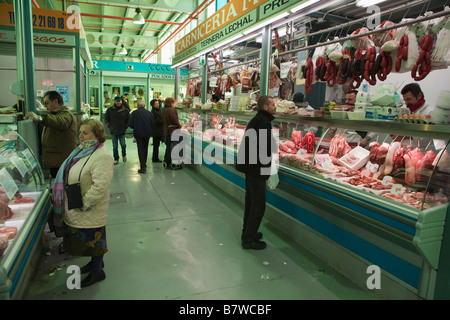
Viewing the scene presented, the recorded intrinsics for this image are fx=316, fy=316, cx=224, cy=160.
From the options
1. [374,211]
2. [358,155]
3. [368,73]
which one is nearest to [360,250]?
[374,211]

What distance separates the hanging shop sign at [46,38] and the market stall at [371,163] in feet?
16.1

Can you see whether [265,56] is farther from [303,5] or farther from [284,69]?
[303,5]

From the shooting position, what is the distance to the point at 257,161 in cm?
368

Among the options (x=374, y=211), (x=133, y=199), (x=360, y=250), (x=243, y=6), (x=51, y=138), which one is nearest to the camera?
(x=374, y=211)

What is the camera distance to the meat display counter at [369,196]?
8.36 feet

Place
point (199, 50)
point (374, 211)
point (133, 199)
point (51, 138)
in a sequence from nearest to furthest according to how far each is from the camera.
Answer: point (374, 211) < point (51, 138) < point (133, 199) < point (199, 50)

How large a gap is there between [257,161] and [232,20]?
3.18 meters

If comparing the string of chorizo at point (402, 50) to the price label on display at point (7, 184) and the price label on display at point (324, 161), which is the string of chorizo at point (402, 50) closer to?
the price label on display at point (324, 161)

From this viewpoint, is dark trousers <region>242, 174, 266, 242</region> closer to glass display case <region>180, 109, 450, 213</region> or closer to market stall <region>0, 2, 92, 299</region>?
glass display case <region>180, 109, 450, 213</region>

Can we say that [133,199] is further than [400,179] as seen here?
Yes

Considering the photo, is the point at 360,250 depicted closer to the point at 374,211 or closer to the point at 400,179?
the point at 374,211

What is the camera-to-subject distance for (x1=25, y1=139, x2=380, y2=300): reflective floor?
9.62ft

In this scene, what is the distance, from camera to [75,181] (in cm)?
282
